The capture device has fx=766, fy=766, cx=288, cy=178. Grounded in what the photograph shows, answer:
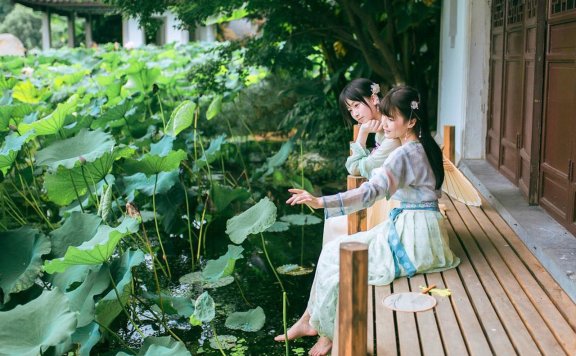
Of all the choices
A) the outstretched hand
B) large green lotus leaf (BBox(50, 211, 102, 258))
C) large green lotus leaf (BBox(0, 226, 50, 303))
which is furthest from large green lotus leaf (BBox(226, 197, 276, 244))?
the outstretched hand

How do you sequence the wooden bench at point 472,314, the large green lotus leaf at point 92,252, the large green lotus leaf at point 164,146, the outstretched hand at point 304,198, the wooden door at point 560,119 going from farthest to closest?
the large green lotus leaf at point 164,146 → the wooden door at point 560,119 → the large green lotus leaf at point 92,252 → the outstretched hand at point 304,198 → the wooden bench at point 472,314

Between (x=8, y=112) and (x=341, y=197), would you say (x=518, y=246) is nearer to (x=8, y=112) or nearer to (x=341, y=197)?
(x=341, y=197)

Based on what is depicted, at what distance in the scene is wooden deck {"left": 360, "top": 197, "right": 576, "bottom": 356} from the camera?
2.33m

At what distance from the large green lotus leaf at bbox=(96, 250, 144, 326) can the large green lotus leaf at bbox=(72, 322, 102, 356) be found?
0.06 m

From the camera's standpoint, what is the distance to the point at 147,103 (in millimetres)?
7559

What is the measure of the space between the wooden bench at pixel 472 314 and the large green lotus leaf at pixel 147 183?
216cm

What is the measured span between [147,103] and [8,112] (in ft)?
8.50

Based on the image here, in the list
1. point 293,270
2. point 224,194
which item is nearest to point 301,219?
point 224,194

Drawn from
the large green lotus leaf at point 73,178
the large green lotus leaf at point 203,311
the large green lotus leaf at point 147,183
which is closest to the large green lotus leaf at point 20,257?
the large green lotus leaf at point 73,178

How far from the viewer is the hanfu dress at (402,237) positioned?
9.43ft

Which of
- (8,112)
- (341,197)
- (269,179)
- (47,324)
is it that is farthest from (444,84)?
(47,324)

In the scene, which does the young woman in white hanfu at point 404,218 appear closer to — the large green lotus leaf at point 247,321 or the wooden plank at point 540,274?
the wooden plank at point 540,274

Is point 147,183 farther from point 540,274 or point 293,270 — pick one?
point 540,274

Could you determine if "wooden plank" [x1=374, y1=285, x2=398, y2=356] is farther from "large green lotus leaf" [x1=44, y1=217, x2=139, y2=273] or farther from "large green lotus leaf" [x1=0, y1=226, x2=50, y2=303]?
"large green lotus leaf" [x1=0, y1=226, x2=50, y2=303]
